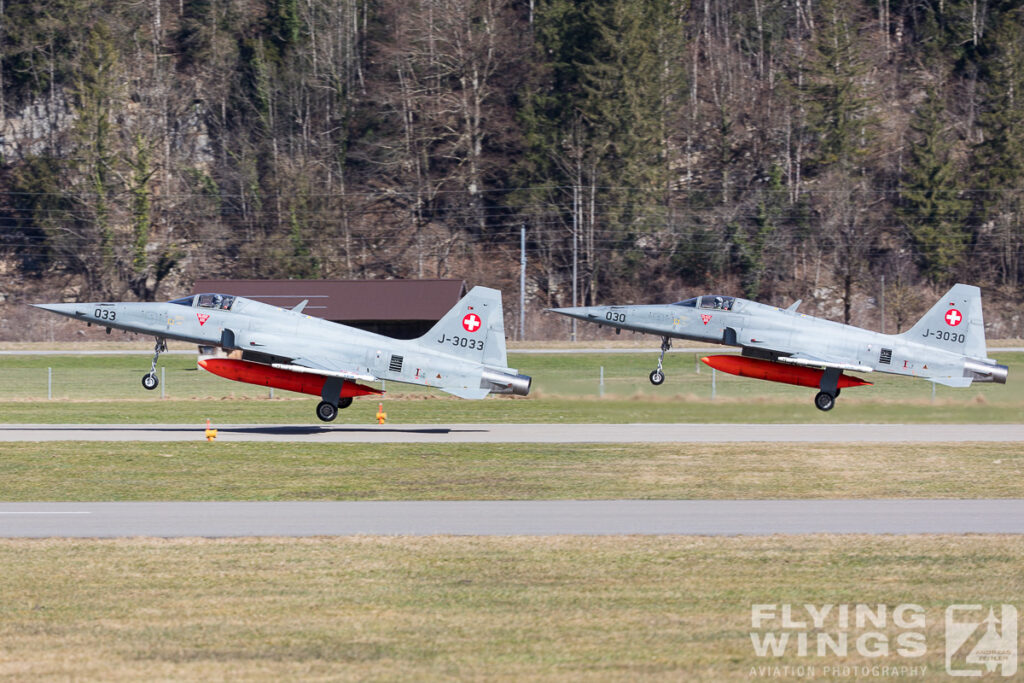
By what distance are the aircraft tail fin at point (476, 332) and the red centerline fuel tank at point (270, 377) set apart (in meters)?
2.23

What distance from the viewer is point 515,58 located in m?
82.5

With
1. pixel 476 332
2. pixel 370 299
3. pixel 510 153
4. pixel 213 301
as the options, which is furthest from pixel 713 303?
pixel 510 153

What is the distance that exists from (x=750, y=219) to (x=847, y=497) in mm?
58664

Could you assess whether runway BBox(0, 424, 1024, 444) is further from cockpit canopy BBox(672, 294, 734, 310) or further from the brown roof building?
the brown roof building

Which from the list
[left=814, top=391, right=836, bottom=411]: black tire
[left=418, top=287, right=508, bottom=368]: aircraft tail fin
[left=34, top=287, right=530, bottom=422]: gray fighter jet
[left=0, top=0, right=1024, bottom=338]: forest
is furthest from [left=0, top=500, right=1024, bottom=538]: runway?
[left=0, top=0, right=1024, bottom=338]: forest

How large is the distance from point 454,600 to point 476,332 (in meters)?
17.7

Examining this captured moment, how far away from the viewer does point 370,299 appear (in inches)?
2371

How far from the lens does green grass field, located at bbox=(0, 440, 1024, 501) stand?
19.0 meters

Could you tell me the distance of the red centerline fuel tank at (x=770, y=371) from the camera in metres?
32.7

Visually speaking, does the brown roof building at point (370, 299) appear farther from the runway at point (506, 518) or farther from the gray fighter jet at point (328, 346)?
the runway at point (506, 518)

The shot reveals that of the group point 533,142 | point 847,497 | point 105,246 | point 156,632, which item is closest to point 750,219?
point 533,142

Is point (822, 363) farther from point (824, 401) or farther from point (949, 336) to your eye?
point (949, 336)

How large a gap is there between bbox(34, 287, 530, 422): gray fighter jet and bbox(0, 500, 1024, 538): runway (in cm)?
1124

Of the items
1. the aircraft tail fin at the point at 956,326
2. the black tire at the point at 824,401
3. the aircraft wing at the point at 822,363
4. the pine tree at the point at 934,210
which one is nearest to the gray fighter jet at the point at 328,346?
the black tire at the point at 824,401
